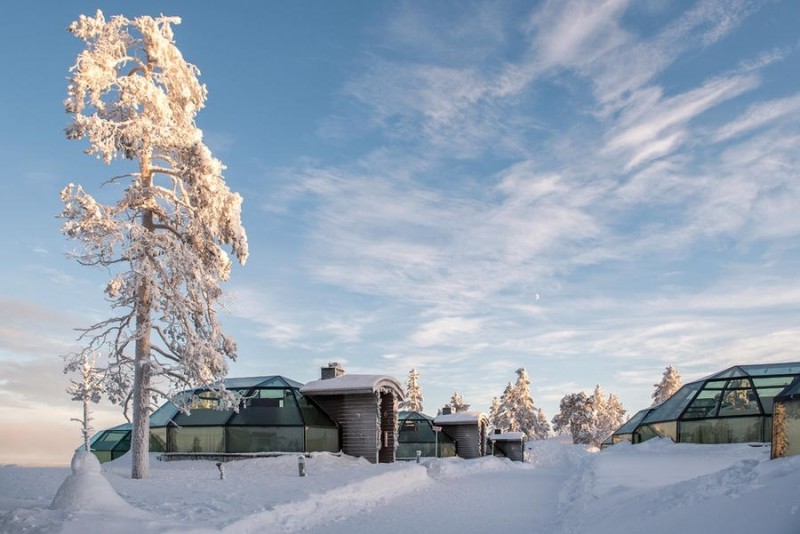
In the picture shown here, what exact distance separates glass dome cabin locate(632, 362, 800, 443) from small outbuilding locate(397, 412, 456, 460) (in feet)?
54.5

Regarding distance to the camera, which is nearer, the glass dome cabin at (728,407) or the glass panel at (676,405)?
the glass dome cabin at (728,407)

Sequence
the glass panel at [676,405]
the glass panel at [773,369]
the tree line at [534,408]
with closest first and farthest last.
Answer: the glass panel at [773,369], the glass panel at [676,405], the tree line at [534,408]

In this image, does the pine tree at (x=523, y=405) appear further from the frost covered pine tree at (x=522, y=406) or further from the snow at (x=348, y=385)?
the snow at (x=348, y=385)

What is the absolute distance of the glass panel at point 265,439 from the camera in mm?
A: 24359

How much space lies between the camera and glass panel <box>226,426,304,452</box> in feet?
79.9

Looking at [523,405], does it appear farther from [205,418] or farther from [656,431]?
[205,418]

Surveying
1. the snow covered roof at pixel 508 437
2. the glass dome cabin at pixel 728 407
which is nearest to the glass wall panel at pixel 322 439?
the glass dome cabin at pixel 728 407

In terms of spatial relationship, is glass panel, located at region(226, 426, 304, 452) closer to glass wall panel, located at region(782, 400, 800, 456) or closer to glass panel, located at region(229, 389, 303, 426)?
glass panel, located at region(229, 389, 303, 426)

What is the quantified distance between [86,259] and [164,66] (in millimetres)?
7150

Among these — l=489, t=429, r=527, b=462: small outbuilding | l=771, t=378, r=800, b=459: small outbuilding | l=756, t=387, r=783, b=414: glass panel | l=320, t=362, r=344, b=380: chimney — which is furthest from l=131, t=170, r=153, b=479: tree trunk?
l=489, t=429, r=527, b=462: small outbuilding

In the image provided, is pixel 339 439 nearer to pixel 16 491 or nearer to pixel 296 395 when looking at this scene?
pixel 296 395

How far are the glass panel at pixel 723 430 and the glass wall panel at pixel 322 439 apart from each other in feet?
47.2

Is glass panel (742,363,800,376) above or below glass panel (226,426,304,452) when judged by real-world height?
above

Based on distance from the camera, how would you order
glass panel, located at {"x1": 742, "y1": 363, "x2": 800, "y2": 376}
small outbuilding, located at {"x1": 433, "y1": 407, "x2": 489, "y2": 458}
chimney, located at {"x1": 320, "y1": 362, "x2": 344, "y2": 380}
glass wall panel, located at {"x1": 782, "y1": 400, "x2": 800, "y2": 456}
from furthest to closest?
small outbuilding, located at {"x1": 433, "y1": 407, "x2": 489, "y2": 458}, chimney, located at {"x1": 320, "y1": 362, "x2": 344, "y2": 380}, glass panel, located at {"x1": 742, "y1": 363, "x2": 800, "y2": 376}, glass wall panel, located at {"x1": 782, "y1": 400, "x2": 800, "y2": 456}
